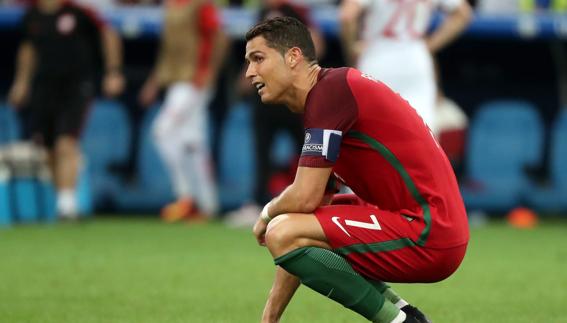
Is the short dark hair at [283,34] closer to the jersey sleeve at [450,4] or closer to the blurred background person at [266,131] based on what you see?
the jersey sleeve at [450,4]

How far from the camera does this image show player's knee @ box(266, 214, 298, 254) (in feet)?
18.4

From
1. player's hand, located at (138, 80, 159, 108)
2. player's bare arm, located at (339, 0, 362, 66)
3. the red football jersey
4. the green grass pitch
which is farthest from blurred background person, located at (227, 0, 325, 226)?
the red football jersey

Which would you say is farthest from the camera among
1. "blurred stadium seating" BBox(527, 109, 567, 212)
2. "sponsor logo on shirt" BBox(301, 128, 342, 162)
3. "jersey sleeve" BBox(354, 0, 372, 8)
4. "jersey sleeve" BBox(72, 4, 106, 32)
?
"blurred stadium seating" BBox(527, 109, 567, 212)

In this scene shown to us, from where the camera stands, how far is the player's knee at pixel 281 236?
562 centimetres

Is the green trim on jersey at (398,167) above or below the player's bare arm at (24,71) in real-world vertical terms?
above

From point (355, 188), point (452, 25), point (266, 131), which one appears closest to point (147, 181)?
point (266, 131)

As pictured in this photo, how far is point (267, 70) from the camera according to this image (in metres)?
5.84

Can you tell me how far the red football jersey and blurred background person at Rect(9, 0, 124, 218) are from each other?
8527 millimetres

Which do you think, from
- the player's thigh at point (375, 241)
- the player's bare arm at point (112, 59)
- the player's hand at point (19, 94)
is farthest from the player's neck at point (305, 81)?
the player's hand at point (19, 94)

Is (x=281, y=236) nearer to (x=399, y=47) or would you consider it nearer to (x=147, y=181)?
(x=399, y=47)

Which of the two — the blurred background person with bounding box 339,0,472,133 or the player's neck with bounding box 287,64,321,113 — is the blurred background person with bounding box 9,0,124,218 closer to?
the blurred background person with bounding box 339,0,472,133

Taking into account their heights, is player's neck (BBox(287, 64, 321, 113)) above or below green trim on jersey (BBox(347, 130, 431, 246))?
above

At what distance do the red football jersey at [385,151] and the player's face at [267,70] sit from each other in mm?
164

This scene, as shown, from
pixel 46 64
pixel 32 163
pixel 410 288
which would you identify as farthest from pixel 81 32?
pixel 410 288
